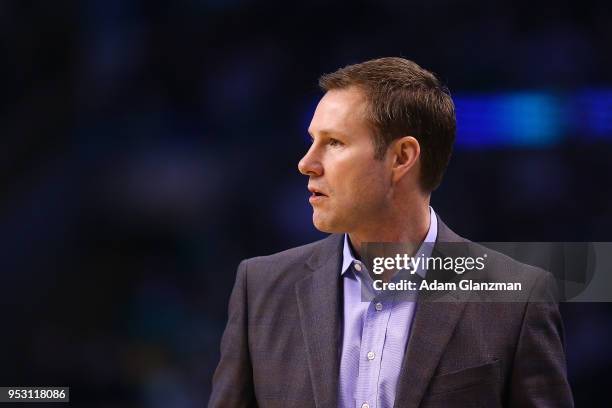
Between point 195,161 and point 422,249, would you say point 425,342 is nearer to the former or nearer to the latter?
point 422,249

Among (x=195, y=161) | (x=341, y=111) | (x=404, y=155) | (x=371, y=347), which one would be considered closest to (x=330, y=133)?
(x=341, y=111)

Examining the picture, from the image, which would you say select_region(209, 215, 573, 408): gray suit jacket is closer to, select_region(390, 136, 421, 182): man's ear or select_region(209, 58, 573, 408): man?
select_region(209, 58, 573, 408): man

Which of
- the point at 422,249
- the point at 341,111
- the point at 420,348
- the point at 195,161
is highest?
the point at 195,161

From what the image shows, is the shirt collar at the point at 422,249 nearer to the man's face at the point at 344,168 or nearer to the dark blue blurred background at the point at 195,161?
the man's face at the point at 344,168

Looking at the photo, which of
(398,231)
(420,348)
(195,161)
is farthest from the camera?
Result: (195,161)

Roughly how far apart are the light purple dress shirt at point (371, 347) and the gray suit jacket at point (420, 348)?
0.02m

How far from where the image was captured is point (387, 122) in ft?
5.09

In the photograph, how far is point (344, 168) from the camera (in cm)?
152

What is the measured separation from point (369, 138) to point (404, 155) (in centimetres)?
8

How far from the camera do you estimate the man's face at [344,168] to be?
4.99 feet

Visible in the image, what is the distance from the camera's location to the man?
4.78 feet

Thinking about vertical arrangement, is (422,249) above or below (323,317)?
above

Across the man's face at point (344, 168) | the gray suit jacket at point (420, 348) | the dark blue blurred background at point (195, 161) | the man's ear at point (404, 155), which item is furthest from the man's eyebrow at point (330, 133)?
the dark blue blurred background at point (195, 161)

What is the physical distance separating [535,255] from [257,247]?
2.62 ft
